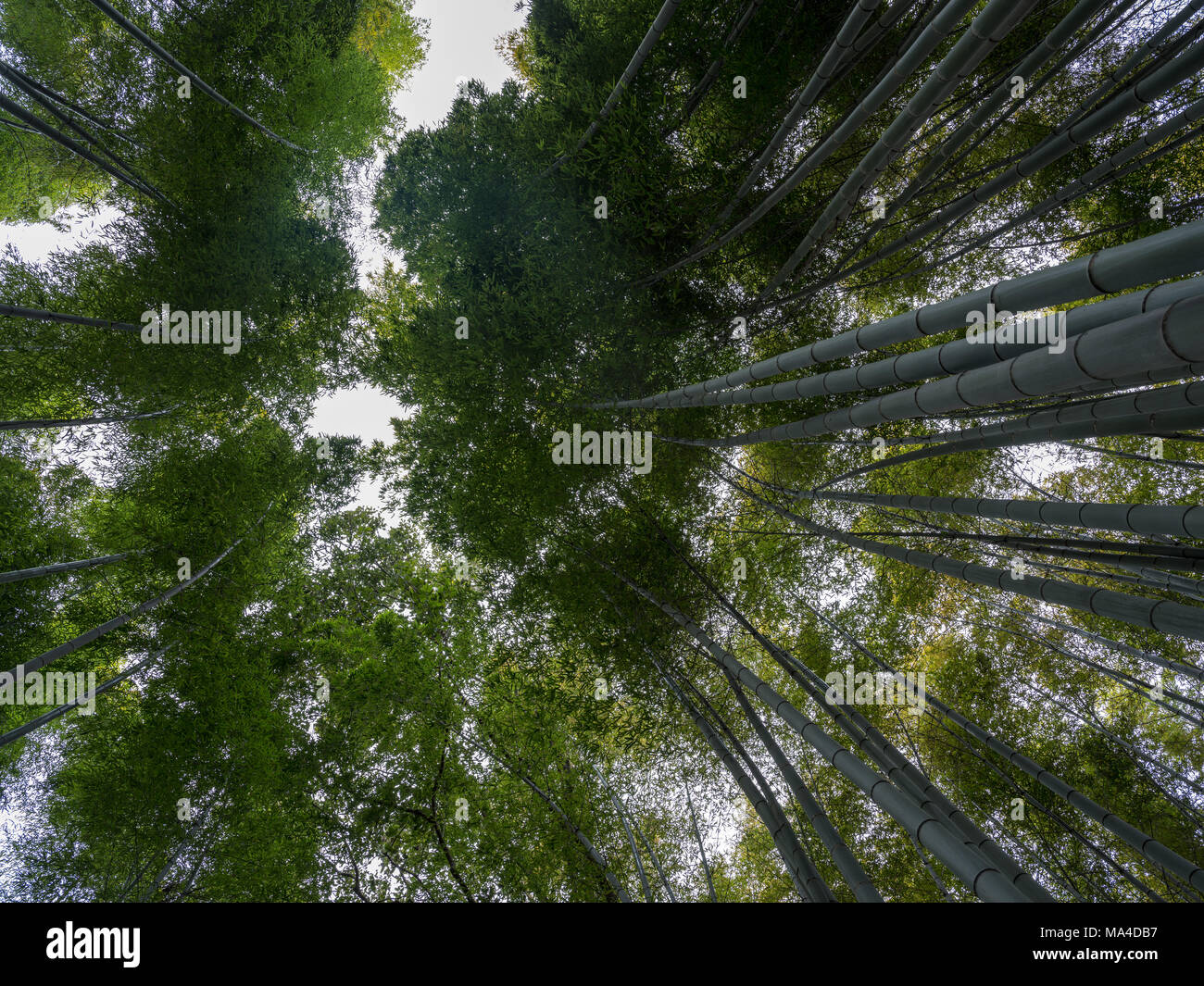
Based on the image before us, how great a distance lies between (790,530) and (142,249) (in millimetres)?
8296

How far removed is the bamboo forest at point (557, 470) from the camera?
4414mm

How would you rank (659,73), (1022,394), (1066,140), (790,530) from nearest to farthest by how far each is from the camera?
(1022,394)
(1066,140)
(659,73)
(790,530)

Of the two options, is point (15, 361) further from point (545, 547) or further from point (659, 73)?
point (659, 73)

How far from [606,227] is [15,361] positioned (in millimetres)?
6467

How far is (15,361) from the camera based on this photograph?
5570 millimetres

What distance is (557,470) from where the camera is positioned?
225 inches

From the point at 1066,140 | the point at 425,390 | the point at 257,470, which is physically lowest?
the point at 257,470

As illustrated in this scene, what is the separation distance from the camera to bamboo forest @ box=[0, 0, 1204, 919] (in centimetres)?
441

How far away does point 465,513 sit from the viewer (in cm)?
612

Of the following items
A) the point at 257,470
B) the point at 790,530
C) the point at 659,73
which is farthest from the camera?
the point at 790,530

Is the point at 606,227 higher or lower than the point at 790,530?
higher

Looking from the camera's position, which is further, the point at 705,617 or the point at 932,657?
the point at 932,657

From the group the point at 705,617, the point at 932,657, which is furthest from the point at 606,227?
the point at 932,657

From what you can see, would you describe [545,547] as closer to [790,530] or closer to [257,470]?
[790,530]
